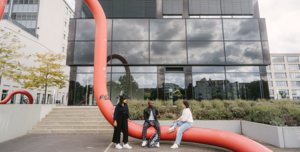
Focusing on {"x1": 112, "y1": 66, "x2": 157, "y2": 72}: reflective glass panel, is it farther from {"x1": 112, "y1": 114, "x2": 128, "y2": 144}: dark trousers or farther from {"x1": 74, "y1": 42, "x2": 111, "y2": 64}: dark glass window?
{"x1": 112, "y1": 114, "x2": 128, "y2": 144}: dark trousers

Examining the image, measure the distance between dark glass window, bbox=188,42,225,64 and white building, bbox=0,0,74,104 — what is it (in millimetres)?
27432

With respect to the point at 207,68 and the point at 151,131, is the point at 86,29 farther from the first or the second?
the point at 151,131

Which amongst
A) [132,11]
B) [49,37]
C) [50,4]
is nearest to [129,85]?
[132,11]

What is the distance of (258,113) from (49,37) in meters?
39.9

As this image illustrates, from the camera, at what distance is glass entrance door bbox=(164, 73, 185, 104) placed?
12.9 m

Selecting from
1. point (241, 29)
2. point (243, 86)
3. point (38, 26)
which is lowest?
point (243, 86)

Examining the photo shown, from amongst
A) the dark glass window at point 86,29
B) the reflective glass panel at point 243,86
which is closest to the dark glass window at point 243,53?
the reflective glass panel at point 243,86

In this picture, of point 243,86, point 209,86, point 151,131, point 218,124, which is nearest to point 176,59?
point 209,86

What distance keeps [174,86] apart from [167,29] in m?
4.94

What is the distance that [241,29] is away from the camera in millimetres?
13773

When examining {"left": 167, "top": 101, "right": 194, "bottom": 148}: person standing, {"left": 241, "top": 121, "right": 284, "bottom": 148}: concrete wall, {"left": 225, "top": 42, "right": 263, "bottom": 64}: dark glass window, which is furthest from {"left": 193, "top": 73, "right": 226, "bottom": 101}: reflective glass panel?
{"left": 167, "top": 101, "right": 194, "bottom": 148}: person standing

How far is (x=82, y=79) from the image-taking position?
13195 mm

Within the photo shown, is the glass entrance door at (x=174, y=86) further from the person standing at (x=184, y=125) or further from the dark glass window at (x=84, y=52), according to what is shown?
the person standing at (x=184, y=125)

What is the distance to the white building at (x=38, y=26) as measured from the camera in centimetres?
2764
